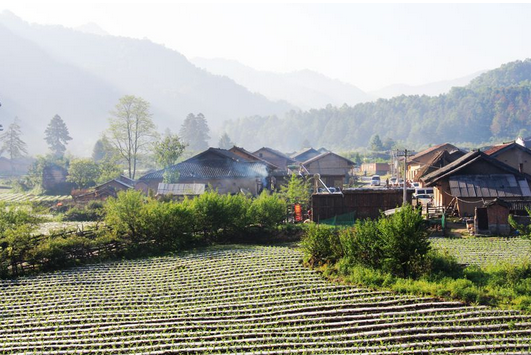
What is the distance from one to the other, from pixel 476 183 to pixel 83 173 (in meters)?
43.1

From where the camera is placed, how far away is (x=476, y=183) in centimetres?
2830

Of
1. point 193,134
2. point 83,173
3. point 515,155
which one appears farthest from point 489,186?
point 193,134

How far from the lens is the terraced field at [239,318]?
1055 centimetres

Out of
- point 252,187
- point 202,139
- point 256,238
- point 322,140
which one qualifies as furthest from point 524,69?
point 256,238

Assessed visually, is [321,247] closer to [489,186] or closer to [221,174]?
[489,186]

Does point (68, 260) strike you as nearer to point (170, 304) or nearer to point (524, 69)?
point (170, 304)

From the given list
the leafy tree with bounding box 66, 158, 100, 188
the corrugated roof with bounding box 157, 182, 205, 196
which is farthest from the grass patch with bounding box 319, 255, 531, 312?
the leafy tree with bounding box 66, 158, 100, 188

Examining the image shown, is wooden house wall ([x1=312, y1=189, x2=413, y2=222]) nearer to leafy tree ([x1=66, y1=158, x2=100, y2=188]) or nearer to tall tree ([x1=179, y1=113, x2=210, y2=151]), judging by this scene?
leafy tree ([x1=66, y1=158, x2=100, y2=188])

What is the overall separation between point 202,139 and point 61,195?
72041 mm

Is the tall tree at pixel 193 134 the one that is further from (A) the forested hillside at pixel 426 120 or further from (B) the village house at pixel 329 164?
(B) the village house at pixel 329 164

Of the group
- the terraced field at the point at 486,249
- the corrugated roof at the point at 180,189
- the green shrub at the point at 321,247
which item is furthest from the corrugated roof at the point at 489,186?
the corrugated roof at the point at 180,189

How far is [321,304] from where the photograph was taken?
1304cm

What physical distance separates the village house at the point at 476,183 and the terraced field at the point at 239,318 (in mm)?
15602

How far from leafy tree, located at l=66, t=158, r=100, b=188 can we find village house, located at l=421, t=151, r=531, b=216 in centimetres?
3951
